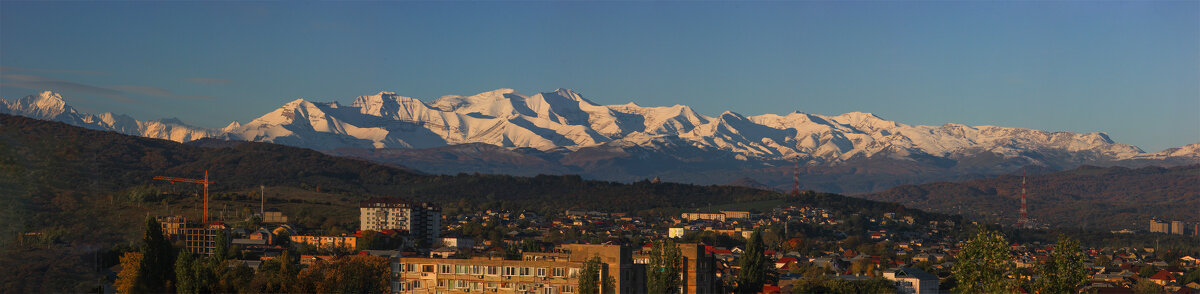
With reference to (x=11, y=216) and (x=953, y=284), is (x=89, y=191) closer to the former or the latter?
(x=11, y=216)

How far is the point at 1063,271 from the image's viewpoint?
4803 cm

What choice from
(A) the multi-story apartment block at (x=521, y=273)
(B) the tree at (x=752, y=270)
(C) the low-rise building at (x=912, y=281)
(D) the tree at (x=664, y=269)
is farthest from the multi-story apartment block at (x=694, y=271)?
(C) the low-rise building at (x=912, y=281)

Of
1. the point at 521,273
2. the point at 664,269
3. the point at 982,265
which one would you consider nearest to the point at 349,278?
the point at 521,273

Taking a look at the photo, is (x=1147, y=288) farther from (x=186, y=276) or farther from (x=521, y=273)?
(x=186, y=276)

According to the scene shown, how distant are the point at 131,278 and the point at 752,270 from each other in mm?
36721

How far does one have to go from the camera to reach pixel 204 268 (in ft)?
202

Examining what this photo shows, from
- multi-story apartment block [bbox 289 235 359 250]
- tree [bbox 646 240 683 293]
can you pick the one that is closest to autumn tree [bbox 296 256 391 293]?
tree [bbox 646 240 683 293]

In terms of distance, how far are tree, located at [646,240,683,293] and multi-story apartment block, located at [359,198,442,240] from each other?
93.5 meters

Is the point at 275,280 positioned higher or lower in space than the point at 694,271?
lower

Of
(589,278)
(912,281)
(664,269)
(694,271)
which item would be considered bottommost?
(912,281)

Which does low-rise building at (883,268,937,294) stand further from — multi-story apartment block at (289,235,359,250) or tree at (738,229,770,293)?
multi-story apartment block at (289,235,359,250)

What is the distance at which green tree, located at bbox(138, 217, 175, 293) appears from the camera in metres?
62.3

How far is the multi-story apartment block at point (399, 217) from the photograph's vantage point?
159 metres

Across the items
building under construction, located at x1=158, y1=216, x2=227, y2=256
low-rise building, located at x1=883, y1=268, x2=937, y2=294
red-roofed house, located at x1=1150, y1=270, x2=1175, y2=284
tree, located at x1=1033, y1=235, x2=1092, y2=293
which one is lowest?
red-roofed house, located at x1=1150, y1=270, x2=1175, y2=284
